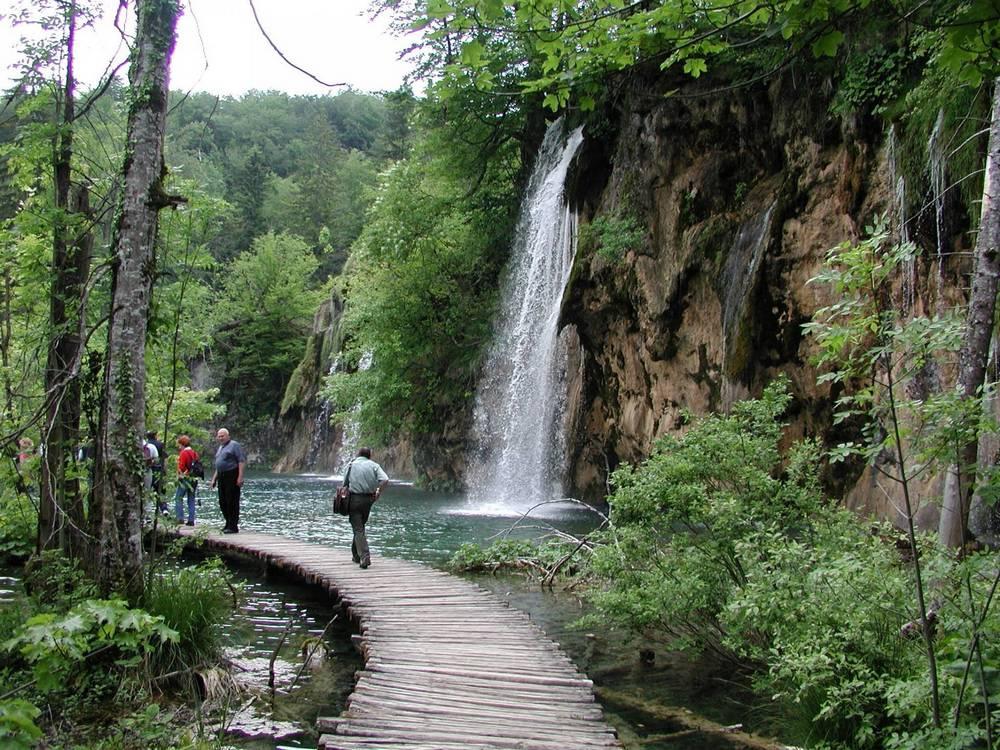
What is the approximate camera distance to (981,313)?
17.7 feet

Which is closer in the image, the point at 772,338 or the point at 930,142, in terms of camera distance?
the point at 930,142

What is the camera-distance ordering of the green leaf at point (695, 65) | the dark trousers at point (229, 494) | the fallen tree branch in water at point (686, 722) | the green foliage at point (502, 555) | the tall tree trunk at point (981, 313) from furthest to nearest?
the dark trousers at point (229, 494) < the green foliage at point (502, 555) < the fallen tree branch in water at point (686, 722) < the tall tree trunk at point (981, 313) < the green leaf at point (695, 65)

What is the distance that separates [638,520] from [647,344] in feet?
36.3

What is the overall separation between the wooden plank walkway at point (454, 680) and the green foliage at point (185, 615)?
130 cm

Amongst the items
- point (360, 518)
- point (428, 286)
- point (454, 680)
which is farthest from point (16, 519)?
point (428, 286)

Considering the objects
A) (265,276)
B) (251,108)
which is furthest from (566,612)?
(251,108)

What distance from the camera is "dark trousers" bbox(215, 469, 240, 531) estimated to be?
508 inches

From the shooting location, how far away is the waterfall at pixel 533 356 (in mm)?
22016

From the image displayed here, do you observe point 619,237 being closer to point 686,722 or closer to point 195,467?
point 195,467

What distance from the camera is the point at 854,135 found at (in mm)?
12609

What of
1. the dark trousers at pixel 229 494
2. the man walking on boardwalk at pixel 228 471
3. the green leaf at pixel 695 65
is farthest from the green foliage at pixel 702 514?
the dark trousers at pixel 229 494

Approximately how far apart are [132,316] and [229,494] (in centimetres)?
799

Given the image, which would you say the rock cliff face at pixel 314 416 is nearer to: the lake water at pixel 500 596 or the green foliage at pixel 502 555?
the lake water at pixel 500 596

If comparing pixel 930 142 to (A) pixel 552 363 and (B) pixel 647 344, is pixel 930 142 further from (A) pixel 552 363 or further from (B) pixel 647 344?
(A) pixel 552 363
